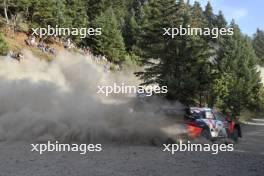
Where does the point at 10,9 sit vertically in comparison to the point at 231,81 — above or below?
above

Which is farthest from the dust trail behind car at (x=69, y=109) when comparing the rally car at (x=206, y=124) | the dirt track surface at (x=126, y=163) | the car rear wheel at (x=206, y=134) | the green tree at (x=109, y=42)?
the green tree at (x=109, y=42)

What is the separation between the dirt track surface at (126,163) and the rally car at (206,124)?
297cm

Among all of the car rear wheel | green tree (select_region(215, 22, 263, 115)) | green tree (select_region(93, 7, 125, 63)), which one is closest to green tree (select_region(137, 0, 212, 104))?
the car rear wheel

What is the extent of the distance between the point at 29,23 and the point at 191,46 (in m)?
35.6

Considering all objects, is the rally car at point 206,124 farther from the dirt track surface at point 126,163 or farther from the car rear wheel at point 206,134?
the dirt track surface at point 126,163

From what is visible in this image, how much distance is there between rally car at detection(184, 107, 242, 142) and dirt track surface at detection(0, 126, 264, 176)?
297cm

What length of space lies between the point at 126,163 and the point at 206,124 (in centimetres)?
805

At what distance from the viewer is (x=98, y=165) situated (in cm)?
1405

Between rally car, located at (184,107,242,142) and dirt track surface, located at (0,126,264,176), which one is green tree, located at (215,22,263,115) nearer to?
rally car, located at (184,107,242,142)

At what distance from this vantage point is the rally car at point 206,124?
69.5ft

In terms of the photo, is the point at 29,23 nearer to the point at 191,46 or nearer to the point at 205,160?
the point at 191,46

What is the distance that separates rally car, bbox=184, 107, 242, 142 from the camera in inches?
834

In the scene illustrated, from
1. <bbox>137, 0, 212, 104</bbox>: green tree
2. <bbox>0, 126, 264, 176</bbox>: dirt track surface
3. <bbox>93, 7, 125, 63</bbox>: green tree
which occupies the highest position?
<bbox>93, 7, 125, 63</bbox>: green tree

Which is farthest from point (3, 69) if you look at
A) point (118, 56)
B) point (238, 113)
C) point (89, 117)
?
→ point (118, 56)
